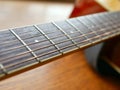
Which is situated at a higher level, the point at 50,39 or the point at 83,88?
the point at 50,39

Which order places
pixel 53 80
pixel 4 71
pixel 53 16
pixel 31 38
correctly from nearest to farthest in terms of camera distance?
pixel 4 71 → pixel 31 38 → pixel 53 80 → pixel 53 16

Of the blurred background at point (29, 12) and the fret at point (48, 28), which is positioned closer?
the fret at point (48, 28)

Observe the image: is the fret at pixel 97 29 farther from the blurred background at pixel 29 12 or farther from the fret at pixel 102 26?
the blurred background at pixel 29 12

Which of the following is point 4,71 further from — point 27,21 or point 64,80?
point 27,21

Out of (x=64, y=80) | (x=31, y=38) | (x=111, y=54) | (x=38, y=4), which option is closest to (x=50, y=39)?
(x=31, y=38)

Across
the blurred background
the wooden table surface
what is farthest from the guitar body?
the blurred background

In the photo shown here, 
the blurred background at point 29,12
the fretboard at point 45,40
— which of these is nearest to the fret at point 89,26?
the fretboard at point 45,40
